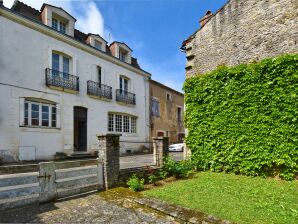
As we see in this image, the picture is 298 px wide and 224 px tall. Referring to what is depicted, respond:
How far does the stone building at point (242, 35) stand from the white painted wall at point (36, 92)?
7083 millimetres

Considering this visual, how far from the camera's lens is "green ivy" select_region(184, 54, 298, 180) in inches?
277

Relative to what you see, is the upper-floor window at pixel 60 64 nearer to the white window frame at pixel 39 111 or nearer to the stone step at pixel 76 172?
the white window frame at pixel 39 111

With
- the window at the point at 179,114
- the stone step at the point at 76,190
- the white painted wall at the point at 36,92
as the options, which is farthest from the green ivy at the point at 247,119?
the window at the point at 179,114

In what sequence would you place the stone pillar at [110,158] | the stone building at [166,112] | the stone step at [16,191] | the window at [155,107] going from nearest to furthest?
the stone step at [16,191]
the stone pillar at [110,158]
the window at [155,107]
the stone building at [166,112]

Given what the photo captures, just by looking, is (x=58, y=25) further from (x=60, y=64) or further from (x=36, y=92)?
(x=36, y=92)

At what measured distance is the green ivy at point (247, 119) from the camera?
703cm

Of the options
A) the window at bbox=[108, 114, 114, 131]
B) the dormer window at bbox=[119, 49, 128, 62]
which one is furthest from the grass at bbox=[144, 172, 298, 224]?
the dormer window at bbox=[119, 49, 128, 62]

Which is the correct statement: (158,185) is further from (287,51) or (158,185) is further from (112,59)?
(112,59)

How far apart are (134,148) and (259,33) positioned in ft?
40.4

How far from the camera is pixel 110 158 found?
654 cm

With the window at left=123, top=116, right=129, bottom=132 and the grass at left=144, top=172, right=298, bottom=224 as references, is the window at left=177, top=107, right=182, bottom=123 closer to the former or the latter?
the window at left=123, top=116, right=129, bottom=132

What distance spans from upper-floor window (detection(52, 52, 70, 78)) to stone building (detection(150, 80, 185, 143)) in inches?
341

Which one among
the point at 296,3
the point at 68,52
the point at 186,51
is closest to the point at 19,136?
the point at 68,52

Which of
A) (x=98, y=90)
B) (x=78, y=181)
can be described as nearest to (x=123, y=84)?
(x=98, y=90)
